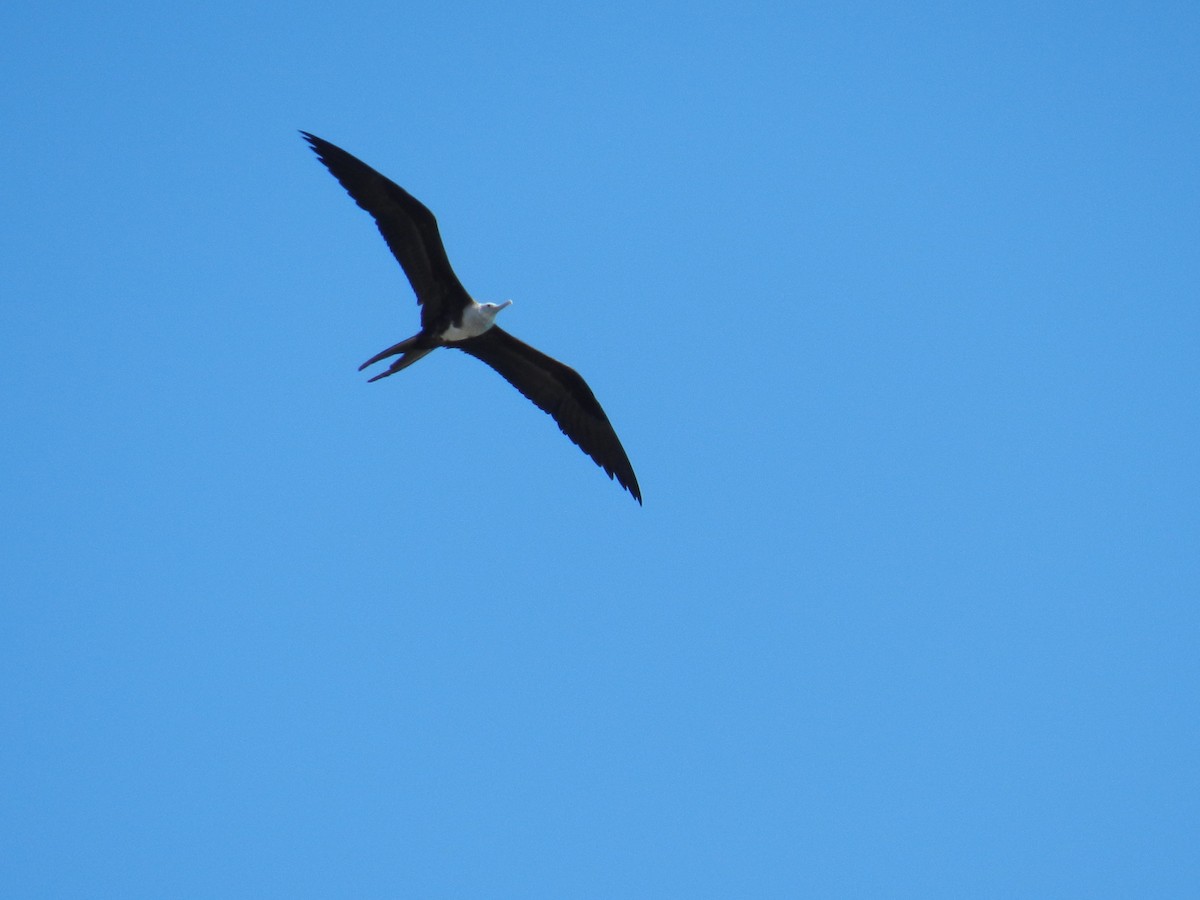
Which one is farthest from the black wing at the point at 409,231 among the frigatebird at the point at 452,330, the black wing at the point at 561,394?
the black wing at the point at 561,394

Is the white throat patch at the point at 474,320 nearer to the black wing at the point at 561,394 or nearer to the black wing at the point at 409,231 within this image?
the black wing at the point at 409,231

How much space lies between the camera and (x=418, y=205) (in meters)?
9.96

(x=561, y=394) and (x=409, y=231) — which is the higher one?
(x=561, y=394)

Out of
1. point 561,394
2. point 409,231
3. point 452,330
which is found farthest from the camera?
point 561,394

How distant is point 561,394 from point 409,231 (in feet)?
7.63

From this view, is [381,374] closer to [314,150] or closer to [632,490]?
[314,150]

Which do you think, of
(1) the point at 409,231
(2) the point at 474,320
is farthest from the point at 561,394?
A: (1) the point at 409,231

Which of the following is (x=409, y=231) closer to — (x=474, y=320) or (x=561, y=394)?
(x=474, y=320)

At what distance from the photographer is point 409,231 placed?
10148 mm

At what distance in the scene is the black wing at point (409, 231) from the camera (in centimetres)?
976

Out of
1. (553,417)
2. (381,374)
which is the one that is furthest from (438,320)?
(553,417)

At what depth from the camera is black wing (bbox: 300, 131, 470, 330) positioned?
9.76m

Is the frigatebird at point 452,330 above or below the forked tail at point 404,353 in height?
above

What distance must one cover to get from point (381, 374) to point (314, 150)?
1874 millimetres
